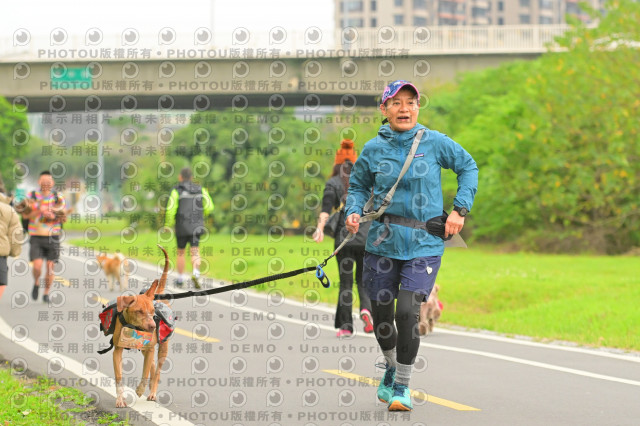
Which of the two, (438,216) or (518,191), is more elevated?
(438,216)

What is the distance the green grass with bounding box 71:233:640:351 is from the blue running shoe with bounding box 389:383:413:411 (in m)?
4.79

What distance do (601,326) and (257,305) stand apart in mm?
5244

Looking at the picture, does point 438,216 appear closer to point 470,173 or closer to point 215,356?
point 470,173

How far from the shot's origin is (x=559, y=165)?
3216cm

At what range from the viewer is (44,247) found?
16.5 m

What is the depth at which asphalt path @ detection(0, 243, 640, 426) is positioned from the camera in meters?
7.42

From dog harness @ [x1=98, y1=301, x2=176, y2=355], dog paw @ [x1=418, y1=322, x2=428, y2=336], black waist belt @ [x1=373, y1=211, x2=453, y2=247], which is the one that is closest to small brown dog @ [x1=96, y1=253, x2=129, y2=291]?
dog paw @ [x1=418, y1=322, x2=428, y2=336]

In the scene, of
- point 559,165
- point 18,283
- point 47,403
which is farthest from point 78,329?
point 559,165

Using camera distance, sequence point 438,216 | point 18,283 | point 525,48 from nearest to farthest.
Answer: point 438,216, point 18,283, point 525,48

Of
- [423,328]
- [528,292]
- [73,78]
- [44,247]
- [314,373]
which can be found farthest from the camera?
[73,78]

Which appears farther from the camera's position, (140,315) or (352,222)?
(352,222)

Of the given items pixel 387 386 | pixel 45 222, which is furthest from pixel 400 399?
pixel 45 222

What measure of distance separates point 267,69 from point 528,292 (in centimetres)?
2678

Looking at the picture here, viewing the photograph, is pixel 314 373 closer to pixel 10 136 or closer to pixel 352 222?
pixel 352 222
